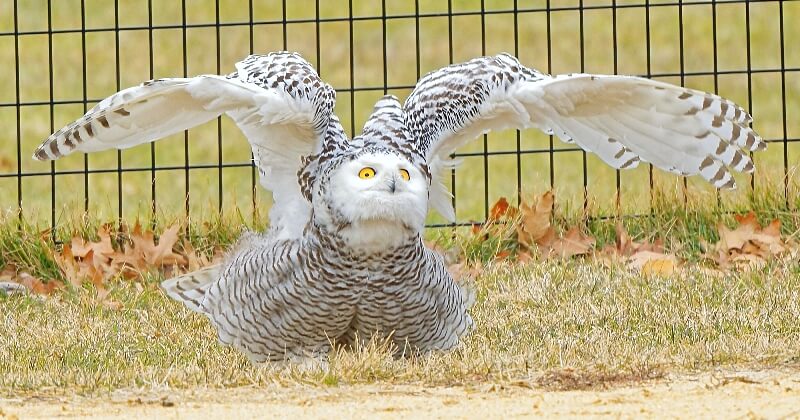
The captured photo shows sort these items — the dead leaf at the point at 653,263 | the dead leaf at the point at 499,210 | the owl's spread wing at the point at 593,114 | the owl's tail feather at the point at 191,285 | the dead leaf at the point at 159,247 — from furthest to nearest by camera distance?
the dead leaf at the point at 499,210, the dead leaf at the point at 159,247, the dead leaf at the point at 653,263, the owl's tail feather at the point at 191,285, the owl's spread wing at the point at 593,114

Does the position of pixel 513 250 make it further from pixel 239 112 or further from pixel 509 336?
pixel 239 112

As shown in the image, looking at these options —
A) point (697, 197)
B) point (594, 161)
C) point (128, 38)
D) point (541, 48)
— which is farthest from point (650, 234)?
point (128, 38)

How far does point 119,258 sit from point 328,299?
3008 mm

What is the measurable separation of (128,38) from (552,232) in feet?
34.5

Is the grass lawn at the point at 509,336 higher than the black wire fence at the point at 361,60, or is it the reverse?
the black wire fence at the point at 361,60

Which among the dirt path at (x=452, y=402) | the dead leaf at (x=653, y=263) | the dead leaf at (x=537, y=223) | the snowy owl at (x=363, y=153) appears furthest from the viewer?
the dead leaf at (x=537, y=223)

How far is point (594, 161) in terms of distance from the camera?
1411 centimetres

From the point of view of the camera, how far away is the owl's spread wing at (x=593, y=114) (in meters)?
5.95

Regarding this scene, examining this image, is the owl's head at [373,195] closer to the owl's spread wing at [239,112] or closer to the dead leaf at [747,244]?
the owl's spread wing at [239,112]

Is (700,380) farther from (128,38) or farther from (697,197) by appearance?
(128,38)

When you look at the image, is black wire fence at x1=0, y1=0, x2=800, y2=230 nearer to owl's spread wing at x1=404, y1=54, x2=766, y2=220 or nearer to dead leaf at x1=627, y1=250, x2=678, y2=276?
dead leaf at x1=627, y1=250, x2=678, y2=276

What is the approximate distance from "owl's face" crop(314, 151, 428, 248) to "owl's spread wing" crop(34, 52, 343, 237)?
364mm

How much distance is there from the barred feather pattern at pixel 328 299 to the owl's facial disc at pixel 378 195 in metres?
0.11

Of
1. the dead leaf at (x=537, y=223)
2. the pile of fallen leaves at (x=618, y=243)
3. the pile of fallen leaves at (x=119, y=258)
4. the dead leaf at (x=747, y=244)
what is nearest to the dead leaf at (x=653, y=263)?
the pile of fallen leaves at (x=618, y=243)
